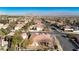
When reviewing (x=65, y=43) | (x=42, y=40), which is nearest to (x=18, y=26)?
(x=42, y=40)

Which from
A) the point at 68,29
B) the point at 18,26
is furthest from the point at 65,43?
the point at 18,26

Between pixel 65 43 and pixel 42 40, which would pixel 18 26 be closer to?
pixel 42 40

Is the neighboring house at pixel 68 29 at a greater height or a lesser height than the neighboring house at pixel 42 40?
greater

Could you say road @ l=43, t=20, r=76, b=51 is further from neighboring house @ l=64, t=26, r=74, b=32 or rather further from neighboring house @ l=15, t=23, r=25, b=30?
neighboring house @ l=15, t=23, r=25, b=30

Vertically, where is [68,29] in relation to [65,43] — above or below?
above

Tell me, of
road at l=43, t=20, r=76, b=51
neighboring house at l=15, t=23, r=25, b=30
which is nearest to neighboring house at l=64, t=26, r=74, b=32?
road at l=43, t=20, r=76, b=51

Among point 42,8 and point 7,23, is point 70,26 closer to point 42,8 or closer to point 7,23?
point 42,8

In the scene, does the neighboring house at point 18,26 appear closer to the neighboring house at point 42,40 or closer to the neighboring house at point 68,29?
the neighboring house at point 42,40

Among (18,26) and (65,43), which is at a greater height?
(18,26)

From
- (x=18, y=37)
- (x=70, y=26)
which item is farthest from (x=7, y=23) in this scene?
(x=70, y=26)

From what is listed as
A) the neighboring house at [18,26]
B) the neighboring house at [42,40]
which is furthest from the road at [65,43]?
the neighboring house at [18,26]

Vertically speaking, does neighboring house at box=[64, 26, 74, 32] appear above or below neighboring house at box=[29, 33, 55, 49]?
above

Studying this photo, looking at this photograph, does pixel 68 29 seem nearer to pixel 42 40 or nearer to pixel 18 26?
pixel 42 40
